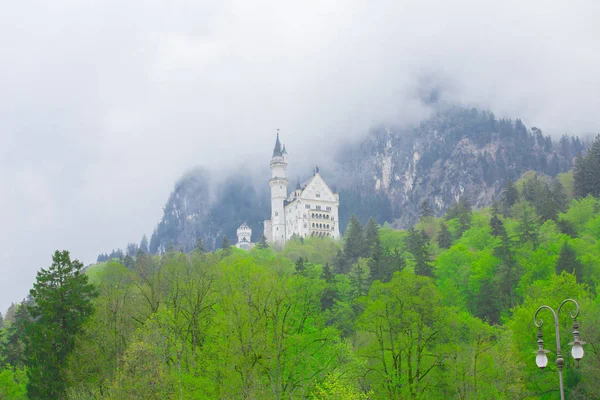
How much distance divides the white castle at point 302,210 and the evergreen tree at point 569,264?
81.8 meters

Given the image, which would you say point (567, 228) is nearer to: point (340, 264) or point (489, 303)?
point (489, 303)

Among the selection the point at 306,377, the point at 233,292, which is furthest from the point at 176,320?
the point at 306,377

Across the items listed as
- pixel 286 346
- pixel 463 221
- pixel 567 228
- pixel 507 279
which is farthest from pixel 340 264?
pixel 286 346

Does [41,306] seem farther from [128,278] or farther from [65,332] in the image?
[128,278]

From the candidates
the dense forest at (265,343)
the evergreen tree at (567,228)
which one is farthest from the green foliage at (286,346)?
the evergreen tree at (567,228)

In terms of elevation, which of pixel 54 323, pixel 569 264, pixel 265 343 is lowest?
pixel 265 343

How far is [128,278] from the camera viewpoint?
57.2m

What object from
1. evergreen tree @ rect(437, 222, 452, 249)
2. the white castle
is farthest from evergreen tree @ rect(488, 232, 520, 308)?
the white castle

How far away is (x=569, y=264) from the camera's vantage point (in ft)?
194

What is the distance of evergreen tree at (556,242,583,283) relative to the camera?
58.9m

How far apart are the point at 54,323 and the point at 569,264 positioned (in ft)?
140

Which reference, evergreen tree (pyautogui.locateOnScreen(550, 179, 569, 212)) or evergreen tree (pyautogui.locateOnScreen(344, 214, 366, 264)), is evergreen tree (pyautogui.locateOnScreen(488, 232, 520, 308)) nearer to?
evergreen tree (pyautogui.locateOnScreen(344, 214, 366, 264))

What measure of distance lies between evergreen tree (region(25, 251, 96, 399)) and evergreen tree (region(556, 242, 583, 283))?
3943 cm

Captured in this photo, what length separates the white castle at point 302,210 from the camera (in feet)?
471
